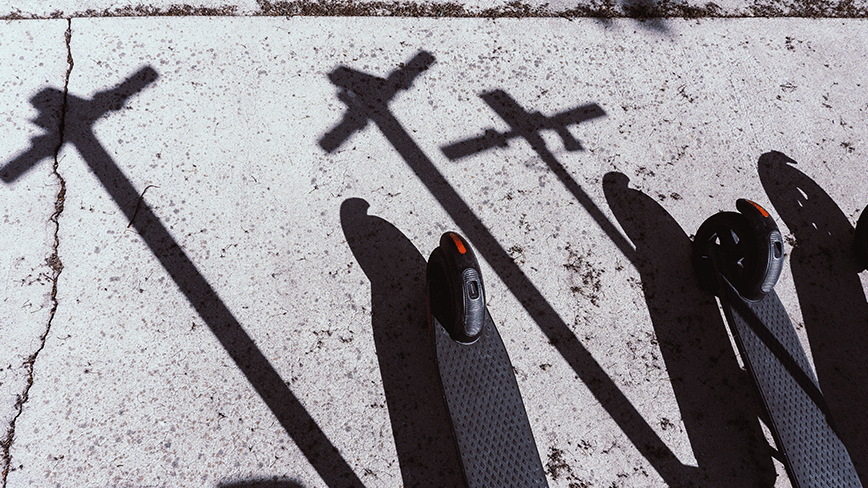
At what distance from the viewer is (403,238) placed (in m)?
2.59

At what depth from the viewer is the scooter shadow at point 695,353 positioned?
2318mm

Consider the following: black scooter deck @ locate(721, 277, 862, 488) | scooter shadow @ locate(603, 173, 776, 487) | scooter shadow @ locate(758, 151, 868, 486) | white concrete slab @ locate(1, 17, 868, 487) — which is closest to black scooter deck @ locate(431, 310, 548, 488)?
white concrete slab @ locate(1, 17, 868, 487)

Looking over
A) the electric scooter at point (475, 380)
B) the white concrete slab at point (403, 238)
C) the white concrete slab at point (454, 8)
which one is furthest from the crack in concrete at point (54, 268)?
the electric scooter at point (475, 380)

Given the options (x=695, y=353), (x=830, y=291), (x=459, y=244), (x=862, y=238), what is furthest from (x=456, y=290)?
(x=862, y=238)

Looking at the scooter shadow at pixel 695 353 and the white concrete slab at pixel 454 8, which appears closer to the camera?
the scooter shadow at pixel 695 353

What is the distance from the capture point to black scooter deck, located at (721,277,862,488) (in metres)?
2.13

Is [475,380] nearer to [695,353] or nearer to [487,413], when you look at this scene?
[487,413]

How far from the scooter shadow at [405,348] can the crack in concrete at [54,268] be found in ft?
4.53

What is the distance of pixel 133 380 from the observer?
7.23 feet

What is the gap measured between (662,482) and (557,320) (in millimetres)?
859

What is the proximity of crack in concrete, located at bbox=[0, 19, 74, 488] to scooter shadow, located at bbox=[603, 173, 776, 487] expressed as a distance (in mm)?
2873

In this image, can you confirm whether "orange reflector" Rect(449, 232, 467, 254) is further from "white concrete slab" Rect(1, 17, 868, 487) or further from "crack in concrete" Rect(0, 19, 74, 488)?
"crack in concrete" Rect(0, 19, 74, 488)

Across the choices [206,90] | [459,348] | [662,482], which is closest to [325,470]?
[459,348]

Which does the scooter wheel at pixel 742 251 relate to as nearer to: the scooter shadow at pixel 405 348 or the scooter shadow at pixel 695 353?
the scooter shadow at pixel 695 353
